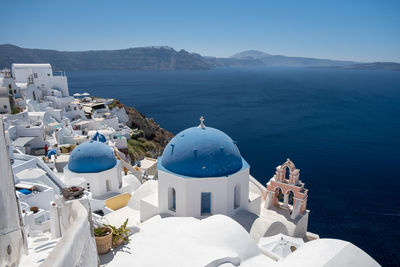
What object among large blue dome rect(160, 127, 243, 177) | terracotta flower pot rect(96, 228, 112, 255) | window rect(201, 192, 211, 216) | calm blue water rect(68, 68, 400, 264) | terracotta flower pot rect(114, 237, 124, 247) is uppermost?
large blue dome rect(160, 127, 243, 177)

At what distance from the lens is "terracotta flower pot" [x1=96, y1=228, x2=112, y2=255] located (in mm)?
8117

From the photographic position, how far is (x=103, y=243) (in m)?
8.13

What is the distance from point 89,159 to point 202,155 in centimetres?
811

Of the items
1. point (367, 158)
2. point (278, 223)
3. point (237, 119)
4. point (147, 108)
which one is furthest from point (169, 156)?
point (147, 108)

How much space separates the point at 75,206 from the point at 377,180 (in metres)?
37.0

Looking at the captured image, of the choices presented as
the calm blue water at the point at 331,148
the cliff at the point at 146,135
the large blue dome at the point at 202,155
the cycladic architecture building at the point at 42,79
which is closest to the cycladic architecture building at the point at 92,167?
the large blue dome at the point at 202,155

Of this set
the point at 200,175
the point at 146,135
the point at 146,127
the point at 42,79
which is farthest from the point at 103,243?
the point at 42,79

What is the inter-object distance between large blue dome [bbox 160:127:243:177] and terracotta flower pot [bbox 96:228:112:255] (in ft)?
13.5

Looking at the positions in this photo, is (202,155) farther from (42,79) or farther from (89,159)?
(42,79)

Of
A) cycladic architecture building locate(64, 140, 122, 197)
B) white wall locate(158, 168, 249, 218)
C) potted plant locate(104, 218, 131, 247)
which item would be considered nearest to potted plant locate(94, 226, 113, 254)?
potted plant locate(104, 218, 131, 247)

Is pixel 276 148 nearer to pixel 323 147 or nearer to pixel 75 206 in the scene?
pixel 323 147

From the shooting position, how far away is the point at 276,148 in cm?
4416

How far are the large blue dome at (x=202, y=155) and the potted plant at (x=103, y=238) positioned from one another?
3969 mm

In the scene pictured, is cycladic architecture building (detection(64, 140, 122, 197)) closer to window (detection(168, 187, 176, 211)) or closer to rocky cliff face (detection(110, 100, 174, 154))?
window (detection(168, 187, 176, 211))
